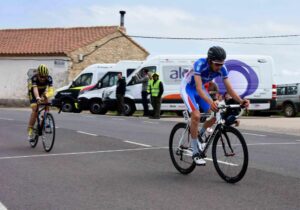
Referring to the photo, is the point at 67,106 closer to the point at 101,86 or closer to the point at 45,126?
the point at 101,86

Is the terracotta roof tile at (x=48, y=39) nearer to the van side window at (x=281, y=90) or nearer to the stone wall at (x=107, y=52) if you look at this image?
the stone wall at (x=107, y=52)

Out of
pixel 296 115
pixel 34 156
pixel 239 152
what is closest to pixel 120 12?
pixel 296 115

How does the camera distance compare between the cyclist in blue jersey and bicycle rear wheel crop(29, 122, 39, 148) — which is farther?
bicycle rear wheel crop(29, 122, 39, 148)

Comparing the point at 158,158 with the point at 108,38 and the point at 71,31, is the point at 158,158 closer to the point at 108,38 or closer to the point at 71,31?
the point at 108,38

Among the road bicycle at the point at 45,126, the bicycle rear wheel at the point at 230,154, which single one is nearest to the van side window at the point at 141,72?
the road bicycle at the point at 45,126

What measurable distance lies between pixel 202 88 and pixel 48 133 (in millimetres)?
4661

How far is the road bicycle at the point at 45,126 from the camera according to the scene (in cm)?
1102

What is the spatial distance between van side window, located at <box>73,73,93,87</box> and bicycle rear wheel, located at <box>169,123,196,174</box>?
21.0 meters

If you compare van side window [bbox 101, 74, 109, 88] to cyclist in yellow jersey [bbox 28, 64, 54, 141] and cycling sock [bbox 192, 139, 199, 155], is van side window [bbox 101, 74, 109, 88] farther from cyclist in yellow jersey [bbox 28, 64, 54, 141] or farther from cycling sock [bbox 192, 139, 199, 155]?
cycling sock [bbox 192, 139, 199, 155]

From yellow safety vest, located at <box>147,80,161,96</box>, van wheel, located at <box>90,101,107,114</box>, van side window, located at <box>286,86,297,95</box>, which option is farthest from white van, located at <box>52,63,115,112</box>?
van side window, located at <box>286,86,297,95</box>

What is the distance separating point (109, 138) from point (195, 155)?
20.2 feet

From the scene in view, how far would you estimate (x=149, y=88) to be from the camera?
75.6ft

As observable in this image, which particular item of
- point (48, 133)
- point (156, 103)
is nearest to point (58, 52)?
point (156, 103)

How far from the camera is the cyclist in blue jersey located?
7.25m
